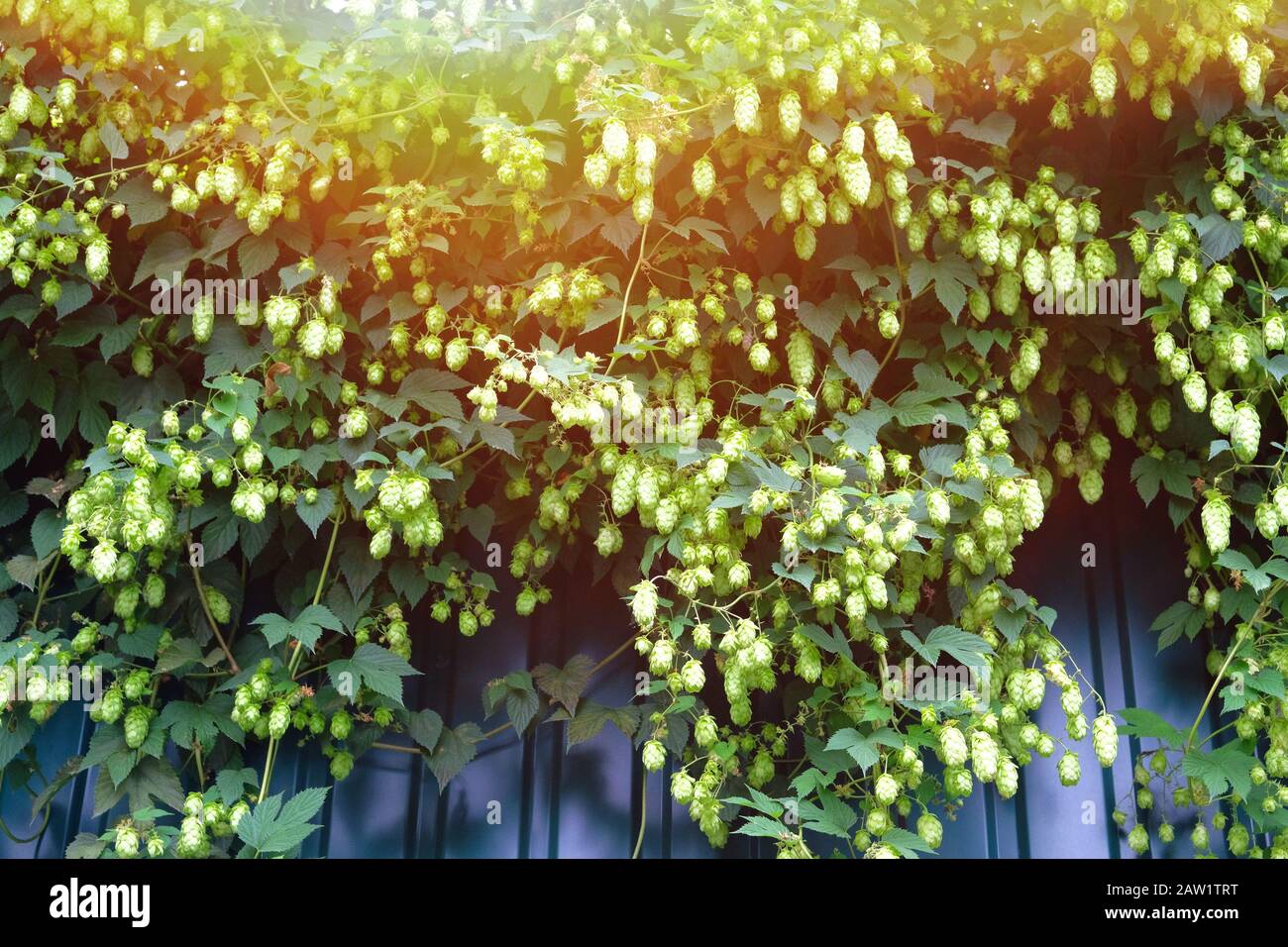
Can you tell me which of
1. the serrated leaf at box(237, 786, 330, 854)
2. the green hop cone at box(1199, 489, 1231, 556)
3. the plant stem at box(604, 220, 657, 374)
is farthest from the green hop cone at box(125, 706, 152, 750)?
the green hop cone at box(1199, 489, 1231, 556)

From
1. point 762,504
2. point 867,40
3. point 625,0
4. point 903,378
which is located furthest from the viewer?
point 903,378

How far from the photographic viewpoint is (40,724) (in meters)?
3.06

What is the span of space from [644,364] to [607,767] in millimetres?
1253

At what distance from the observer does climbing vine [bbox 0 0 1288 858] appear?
2.87 meters

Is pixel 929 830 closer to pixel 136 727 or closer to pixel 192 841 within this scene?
pixel 192 841

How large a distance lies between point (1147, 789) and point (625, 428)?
1.88 metres

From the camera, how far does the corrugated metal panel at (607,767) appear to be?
3262 millimetres

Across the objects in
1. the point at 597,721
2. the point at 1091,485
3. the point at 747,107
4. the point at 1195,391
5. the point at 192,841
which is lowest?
the point at 192,841

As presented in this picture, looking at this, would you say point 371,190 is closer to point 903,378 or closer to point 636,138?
point 636,138

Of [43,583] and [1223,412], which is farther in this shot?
[43,583]

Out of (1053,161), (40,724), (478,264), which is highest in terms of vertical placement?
(1053,161)

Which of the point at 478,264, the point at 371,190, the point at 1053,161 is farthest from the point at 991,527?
the point at 371,190

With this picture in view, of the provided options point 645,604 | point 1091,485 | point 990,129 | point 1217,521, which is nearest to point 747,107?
point 990,129

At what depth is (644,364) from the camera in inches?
124
